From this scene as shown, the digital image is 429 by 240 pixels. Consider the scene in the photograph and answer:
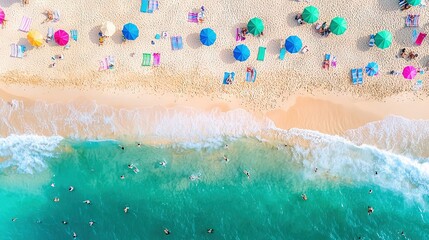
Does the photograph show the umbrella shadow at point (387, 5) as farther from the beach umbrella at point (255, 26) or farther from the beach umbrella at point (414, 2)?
the beach umbrella at point (255, 26)

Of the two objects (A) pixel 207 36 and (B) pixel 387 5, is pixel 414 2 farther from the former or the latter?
(A) pixel 207 36

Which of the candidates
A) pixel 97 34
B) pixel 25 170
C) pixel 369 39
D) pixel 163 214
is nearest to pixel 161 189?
pixel 163 214

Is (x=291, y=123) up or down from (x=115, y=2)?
down

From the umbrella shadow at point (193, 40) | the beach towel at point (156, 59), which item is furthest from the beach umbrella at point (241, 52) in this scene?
the beach towel at point (156, 59)

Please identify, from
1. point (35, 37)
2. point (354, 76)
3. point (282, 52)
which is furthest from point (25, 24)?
point (354, 76)

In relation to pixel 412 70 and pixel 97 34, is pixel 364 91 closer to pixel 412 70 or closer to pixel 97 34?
pixel 412 70

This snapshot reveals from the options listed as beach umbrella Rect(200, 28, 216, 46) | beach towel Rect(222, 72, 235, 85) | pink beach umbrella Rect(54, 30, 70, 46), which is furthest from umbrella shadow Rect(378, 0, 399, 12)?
pink beach umbrella Rect(54, 30, 70, 46)
